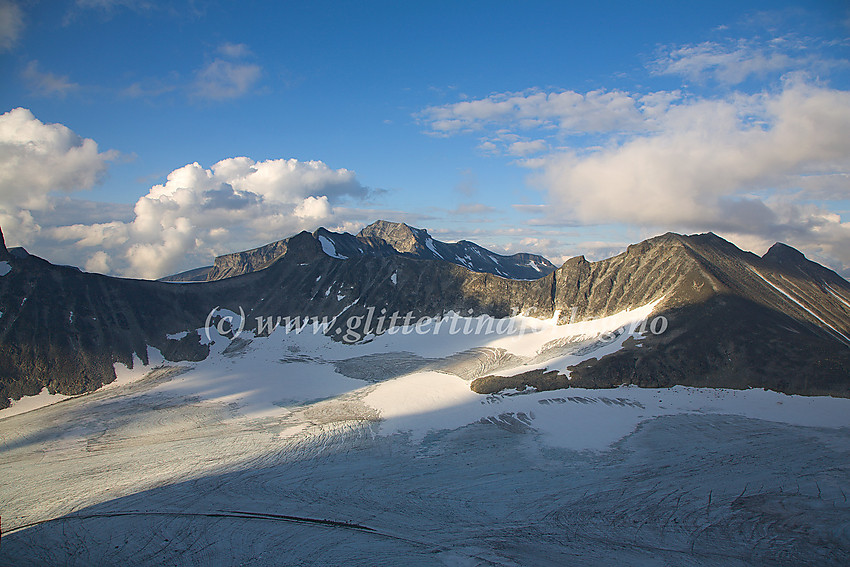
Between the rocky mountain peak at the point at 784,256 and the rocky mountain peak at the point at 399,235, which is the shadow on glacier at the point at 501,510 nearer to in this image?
the rocky mountain peak at the point at 784,256

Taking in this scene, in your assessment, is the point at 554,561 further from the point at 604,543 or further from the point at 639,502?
the point at 639,502

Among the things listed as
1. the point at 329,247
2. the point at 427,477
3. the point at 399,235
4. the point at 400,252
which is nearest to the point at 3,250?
the point at 329,247

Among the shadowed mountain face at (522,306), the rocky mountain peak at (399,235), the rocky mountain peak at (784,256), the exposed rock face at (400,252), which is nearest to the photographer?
the shadowed mountain face at (522,306)

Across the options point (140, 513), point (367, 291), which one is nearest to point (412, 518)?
point (140, 513)

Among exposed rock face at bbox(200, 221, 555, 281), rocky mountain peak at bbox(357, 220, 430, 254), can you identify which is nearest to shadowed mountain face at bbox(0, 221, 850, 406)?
exposed rock face at bbox(200, 221, 555, 281)

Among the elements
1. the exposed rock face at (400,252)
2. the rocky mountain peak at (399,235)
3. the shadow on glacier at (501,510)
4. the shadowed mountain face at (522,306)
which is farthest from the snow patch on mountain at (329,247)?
the shadow on glacier at (501,510)

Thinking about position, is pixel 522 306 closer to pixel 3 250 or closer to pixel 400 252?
pixel 3 250
